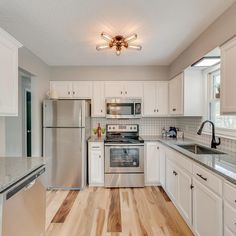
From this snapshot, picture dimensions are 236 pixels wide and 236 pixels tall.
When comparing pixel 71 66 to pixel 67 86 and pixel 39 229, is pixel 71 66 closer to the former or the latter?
pixel 67 86

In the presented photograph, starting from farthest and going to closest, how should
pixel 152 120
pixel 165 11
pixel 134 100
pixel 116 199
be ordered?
pixel 152 120 → pixel 134 100 → pixel 116 199 → pixel 165 11

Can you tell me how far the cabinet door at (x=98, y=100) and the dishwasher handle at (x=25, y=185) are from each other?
2221 millimetres

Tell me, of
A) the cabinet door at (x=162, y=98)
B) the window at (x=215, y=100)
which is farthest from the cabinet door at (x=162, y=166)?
the window at (x=215, y=100)

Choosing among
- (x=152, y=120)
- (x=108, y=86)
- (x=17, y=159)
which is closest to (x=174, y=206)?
(x=152, y=120)

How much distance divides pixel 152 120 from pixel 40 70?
2461 millimetres

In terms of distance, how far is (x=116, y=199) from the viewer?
3.10m

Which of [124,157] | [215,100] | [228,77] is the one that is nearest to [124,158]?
[124,157]

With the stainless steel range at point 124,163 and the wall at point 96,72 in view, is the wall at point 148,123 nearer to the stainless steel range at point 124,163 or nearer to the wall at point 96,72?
the stainless steel range at point 124,163

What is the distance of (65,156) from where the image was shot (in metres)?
3.46

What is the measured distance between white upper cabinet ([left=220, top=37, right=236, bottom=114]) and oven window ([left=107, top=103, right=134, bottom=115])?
2.06 metres

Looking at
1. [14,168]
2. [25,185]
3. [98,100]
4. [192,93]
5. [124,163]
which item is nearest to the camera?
[25,185]

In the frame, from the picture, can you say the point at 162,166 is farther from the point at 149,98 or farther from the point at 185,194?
the point at 149,98

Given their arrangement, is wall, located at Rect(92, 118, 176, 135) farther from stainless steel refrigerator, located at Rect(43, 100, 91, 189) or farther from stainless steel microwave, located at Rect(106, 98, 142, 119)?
stainless steel refrigerator, located at Rect(43, 100, 91, 189)

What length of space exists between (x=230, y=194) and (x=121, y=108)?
8.80 ft
